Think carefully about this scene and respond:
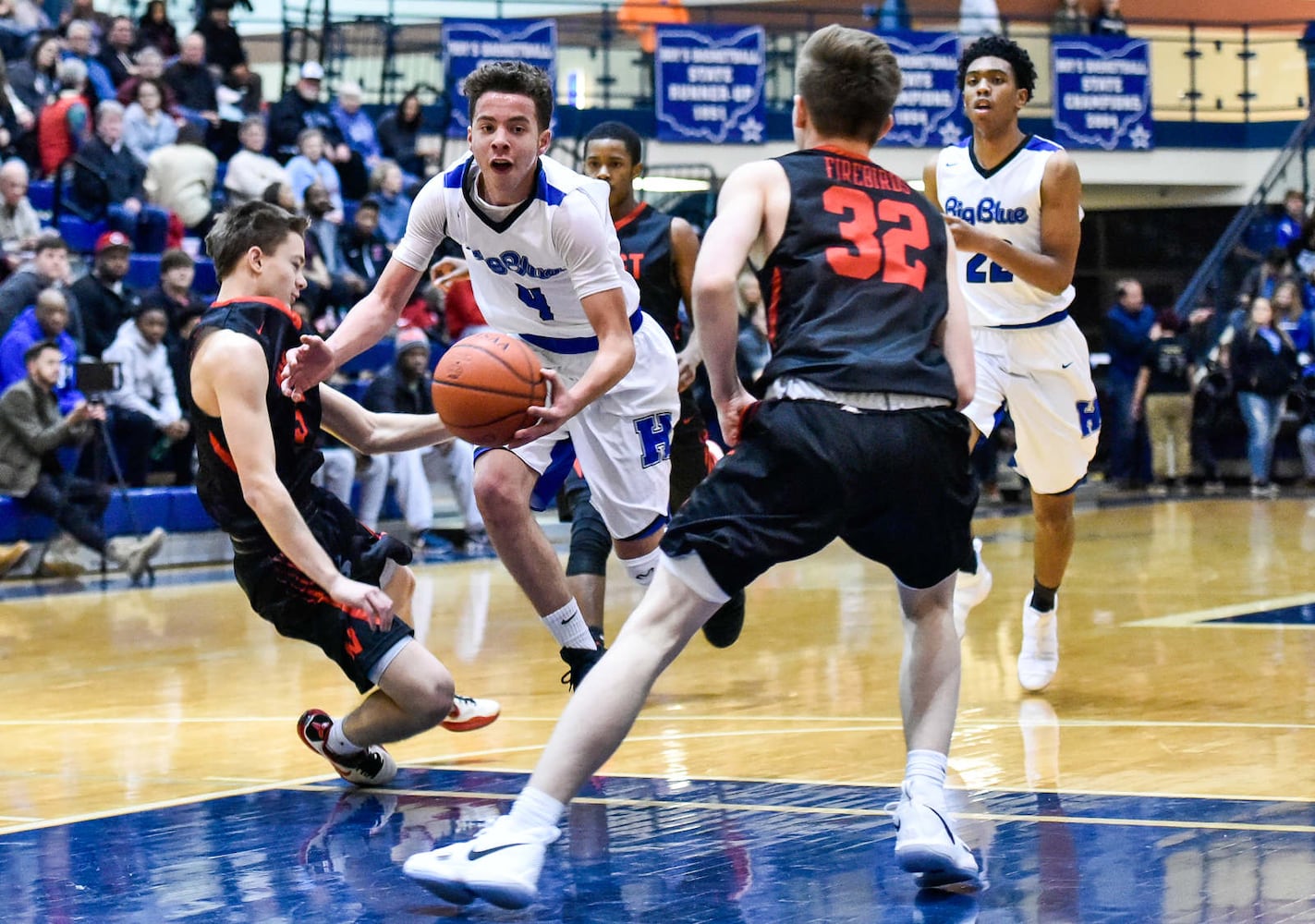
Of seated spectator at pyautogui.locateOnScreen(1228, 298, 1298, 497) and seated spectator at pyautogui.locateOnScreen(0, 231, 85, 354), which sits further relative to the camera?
seated spectator at pyautogui.locateOnScreen(1228, 298, 1298, 497)

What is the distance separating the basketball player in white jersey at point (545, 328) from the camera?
16.2 feet

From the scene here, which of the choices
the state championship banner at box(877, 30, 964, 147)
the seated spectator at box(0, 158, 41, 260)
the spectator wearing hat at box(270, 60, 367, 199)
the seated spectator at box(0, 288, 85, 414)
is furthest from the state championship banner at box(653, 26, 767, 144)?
the seated spectator at box(0, 288, 85, 414)

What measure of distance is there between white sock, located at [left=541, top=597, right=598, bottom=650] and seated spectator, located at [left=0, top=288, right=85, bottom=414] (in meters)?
6.37

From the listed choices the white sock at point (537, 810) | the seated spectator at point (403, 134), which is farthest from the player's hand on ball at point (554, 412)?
the seated spectator at point (403, 134)

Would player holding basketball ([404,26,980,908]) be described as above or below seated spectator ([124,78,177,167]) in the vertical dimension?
below

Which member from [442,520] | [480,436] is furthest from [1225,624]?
[442,520]

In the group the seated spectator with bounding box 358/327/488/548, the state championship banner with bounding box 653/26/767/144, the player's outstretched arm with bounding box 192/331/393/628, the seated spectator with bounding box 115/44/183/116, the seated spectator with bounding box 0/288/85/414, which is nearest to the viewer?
the player's outstretched arm with bounding box 192/331/393/628

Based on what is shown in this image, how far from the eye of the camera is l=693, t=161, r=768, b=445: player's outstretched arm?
3660 mm

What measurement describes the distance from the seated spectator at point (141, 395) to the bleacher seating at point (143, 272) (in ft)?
4.49

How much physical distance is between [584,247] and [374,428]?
2.64 ft

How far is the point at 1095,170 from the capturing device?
21.0 metres

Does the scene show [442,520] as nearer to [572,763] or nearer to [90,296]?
[90,296]

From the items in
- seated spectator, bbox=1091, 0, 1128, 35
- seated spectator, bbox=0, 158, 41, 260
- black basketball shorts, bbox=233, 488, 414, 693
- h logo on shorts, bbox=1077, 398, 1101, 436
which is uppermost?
seated spectator, bbox=1091, 0, 1128, 35

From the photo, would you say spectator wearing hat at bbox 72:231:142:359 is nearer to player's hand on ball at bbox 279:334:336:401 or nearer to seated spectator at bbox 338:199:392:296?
seated spectator at bbox 338:199:392:296
